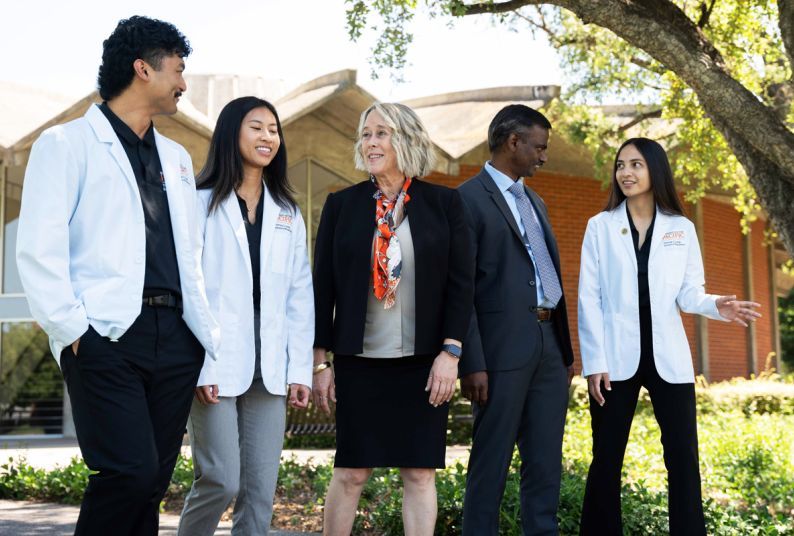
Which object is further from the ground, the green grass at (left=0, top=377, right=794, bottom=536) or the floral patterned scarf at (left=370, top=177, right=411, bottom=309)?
the floral patterned scarf at (left=370, top=177, right=411, bottom=309)

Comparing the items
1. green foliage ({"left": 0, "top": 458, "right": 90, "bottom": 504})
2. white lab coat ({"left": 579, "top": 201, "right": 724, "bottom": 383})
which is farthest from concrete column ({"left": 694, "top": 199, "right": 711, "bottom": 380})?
white lab coat ({"left": 579, "top": 201, "right": 724, "bottom": 383})

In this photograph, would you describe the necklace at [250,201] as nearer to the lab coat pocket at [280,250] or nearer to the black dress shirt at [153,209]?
the lab coat pocket at [280,250]

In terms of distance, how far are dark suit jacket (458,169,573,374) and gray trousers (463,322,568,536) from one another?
0.07 m

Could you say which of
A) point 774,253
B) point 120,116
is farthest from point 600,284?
point 774,253

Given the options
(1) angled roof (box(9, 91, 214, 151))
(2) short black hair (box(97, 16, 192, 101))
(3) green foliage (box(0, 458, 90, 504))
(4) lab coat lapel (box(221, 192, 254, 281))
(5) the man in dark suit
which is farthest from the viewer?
(1) angled roof (box(9, 91, 214, 151))

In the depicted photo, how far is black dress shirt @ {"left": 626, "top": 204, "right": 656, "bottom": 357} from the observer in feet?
16.1

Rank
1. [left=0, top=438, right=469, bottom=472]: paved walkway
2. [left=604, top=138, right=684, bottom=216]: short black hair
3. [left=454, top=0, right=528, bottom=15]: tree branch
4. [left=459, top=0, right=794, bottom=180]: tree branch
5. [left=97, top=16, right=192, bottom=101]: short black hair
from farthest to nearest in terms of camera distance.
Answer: [left=0, top=438, right=469, bottom=472]: paved walkway
[left=454, top=0, right=528, bottom=15]: tree branch
[left=459, top=0, right=794, bottom=180]: tree branch
[left=604, top=138, right=684, bottom=216]: short black hair
[left=97, top=16, right=192, bottom=101]: short black hair

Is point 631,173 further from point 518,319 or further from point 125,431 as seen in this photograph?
point 125,431

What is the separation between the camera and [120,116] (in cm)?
367

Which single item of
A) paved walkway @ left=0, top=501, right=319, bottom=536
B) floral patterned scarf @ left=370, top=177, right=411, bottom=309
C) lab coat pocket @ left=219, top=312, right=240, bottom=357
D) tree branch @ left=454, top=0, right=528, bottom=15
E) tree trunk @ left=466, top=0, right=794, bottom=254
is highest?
tree branch @ left=454, top=0, right=528, bottom=15

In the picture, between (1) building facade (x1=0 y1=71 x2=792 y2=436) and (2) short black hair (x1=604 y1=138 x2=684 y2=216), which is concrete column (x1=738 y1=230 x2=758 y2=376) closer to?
(1) building facade (x1=0 y1=71 x2=792 y2=436)

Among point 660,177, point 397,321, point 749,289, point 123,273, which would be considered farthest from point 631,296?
point 749,289

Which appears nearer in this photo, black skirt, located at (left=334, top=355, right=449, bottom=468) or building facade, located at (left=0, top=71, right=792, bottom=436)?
black skirt, located at (left=334, top=355, right=449, bottom=468)

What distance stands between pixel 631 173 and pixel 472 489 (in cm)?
184
